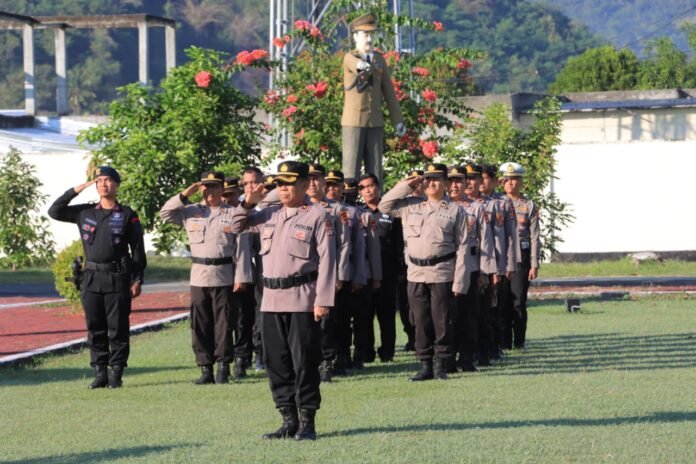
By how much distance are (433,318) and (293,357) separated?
3.62 metres

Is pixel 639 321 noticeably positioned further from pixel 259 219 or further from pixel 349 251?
pixel 259 219

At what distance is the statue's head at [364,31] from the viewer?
59.7 ft

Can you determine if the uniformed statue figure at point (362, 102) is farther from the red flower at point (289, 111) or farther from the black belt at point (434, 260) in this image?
the red flower at point (289, 111)

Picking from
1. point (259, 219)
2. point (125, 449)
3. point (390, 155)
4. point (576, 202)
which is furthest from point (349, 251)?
point (576, 202)

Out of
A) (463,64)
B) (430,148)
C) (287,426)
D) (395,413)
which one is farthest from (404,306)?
(463,64)

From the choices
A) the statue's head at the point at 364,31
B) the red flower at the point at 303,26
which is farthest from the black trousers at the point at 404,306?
the red flower at the point at 303,26

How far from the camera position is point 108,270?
13969 millimetres

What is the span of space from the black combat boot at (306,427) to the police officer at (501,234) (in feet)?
18.8

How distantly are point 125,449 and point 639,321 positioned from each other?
11.3 meters

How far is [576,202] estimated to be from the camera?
36.2 meters

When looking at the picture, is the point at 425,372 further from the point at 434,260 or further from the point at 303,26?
the point at 303,26


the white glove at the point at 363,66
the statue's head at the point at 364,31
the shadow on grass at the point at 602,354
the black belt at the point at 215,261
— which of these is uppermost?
the statue's head at the point at 364,31

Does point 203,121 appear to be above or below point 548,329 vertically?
above

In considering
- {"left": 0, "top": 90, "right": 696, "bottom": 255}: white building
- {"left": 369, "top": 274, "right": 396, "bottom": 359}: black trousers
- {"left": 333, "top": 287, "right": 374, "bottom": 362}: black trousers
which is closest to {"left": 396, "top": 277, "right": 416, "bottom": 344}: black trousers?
{"left": 369, "top": 274, "right": 396, "bottom": 359}: black trousers
